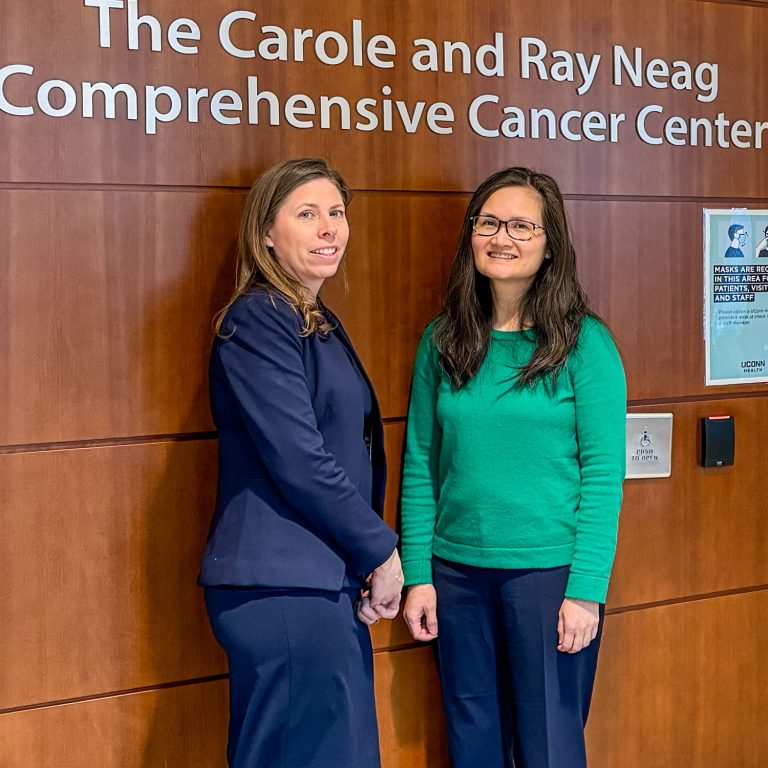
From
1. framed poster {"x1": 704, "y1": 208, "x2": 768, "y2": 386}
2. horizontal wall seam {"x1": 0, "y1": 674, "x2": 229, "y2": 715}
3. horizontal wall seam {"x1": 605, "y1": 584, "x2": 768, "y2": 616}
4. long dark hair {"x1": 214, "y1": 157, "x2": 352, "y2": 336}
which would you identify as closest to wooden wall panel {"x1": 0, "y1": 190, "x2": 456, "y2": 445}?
long dark hair {"x1": 214, "y1": 157, "x2": 352, "y2": 336}

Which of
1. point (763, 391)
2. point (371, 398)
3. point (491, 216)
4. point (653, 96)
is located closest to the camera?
point (371, 398)

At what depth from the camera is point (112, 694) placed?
2.52 meters

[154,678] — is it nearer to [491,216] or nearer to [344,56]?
[491,216]

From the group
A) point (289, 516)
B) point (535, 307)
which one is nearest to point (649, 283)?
point (535, 307)

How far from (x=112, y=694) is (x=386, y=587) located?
Answer: 763mm

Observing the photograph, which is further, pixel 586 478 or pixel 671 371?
pixel 671 371

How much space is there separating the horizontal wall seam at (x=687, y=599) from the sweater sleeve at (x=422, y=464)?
0.73m

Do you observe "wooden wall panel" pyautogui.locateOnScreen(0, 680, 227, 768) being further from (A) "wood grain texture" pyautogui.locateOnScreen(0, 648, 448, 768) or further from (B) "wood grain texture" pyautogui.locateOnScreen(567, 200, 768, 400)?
(B) "wood grain texture" pyautogui.locateOnScreen(567, 200, 768, 400)

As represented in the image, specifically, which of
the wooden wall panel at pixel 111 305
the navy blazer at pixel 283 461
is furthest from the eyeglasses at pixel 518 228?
the navy blazer at pixel 283 461

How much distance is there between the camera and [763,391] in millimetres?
3172

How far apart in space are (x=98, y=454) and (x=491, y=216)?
1116 millimetres

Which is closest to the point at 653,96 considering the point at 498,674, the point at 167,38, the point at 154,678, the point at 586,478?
the point at 586,478

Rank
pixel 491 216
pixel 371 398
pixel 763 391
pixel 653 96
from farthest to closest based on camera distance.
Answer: pixel 763 391 < pixel 653 96 < pixel 491 216 < pixel 371 398

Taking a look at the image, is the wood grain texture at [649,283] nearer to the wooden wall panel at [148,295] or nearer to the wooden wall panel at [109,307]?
the wooden wall panel at [148,295]
